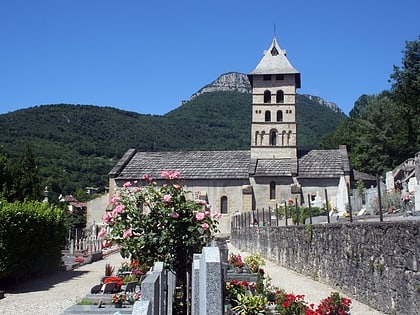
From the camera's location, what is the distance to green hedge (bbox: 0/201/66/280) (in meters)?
16.2

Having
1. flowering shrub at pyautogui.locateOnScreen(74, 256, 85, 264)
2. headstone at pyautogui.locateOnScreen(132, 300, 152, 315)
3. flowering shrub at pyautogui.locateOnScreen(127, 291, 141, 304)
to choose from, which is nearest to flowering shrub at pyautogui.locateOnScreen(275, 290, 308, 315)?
flowering shrub at pyautogui.locateOnScreen(127, 291, 141, 304)

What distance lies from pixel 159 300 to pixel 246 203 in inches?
1411

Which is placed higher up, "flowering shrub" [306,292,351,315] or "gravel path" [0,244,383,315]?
"flowering shrub" [306,292,351,315]

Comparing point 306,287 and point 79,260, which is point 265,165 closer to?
point 79,260

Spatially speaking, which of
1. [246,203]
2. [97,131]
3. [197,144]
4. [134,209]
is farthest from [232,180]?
[97,131]

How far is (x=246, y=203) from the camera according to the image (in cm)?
4297

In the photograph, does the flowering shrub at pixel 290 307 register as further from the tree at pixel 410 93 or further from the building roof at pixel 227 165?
the tree at pixel 410 93

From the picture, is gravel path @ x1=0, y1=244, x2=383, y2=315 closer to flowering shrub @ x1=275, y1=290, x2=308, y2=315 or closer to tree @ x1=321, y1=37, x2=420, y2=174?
flowering shrub @ x1=275, y1=290, x2=308, y2=315

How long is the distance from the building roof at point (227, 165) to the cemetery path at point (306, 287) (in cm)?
2431

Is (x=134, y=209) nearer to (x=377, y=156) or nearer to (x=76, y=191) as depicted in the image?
(x=377, y=156)

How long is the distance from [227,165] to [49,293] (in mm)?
31219

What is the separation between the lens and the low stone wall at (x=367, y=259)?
337 inches

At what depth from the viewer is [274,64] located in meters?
46.1

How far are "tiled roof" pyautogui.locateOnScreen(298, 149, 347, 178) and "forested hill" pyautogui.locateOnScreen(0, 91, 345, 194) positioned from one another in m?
40.8
